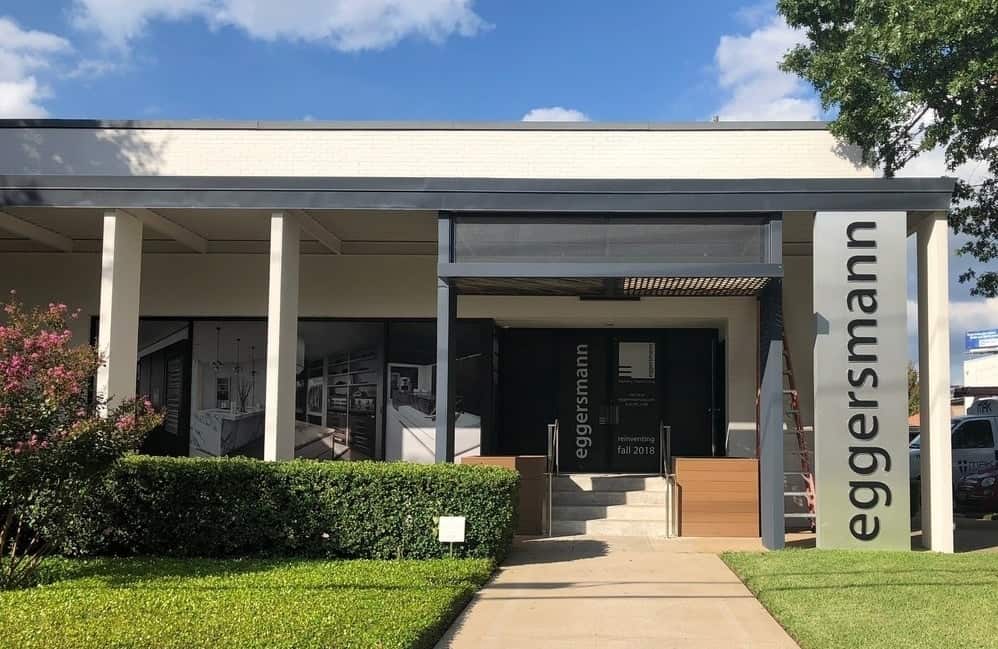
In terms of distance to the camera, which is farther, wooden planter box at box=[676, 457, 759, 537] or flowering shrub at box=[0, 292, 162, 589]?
wooden planter box at box=[676, 457, 759, 537]

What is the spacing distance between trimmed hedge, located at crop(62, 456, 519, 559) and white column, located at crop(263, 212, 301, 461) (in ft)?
3.48

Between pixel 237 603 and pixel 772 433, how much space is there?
6479 millimetres

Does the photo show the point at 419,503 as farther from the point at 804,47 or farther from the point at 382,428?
the point at 804,47

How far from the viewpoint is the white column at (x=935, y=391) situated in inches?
415

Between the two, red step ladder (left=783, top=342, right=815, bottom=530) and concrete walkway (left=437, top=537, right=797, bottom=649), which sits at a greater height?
red step ladder (left=783, top=342, right=815, bottom=530)

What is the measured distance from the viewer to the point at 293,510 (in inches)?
380

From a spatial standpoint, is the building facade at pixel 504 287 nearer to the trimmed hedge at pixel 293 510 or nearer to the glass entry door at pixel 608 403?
the glass entry door at pixel 608 403

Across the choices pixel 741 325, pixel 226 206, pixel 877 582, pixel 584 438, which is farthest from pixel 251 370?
pixel 877 582

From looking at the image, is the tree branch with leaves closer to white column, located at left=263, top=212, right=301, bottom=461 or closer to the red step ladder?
the red step ladder

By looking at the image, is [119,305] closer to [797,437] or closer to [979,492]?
[797,437]

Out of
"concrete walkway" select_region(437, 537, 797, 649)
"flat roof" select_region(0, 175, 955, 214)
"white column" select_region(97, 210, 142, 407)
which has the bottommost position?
"concrete walkway" select_region(437, 537, 797, 649)

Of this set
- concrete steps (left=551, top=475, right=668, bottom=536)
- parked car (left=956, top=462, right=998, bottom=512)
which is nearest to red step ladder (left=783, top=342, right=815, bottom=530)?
concrete steps (left=551, top=475, right=668, bottom=536)

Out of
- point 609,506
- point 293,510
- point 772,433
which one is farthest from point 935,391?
point 293,510

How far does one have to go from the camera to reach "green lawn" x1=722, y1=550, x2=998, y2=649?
21.7 feet
